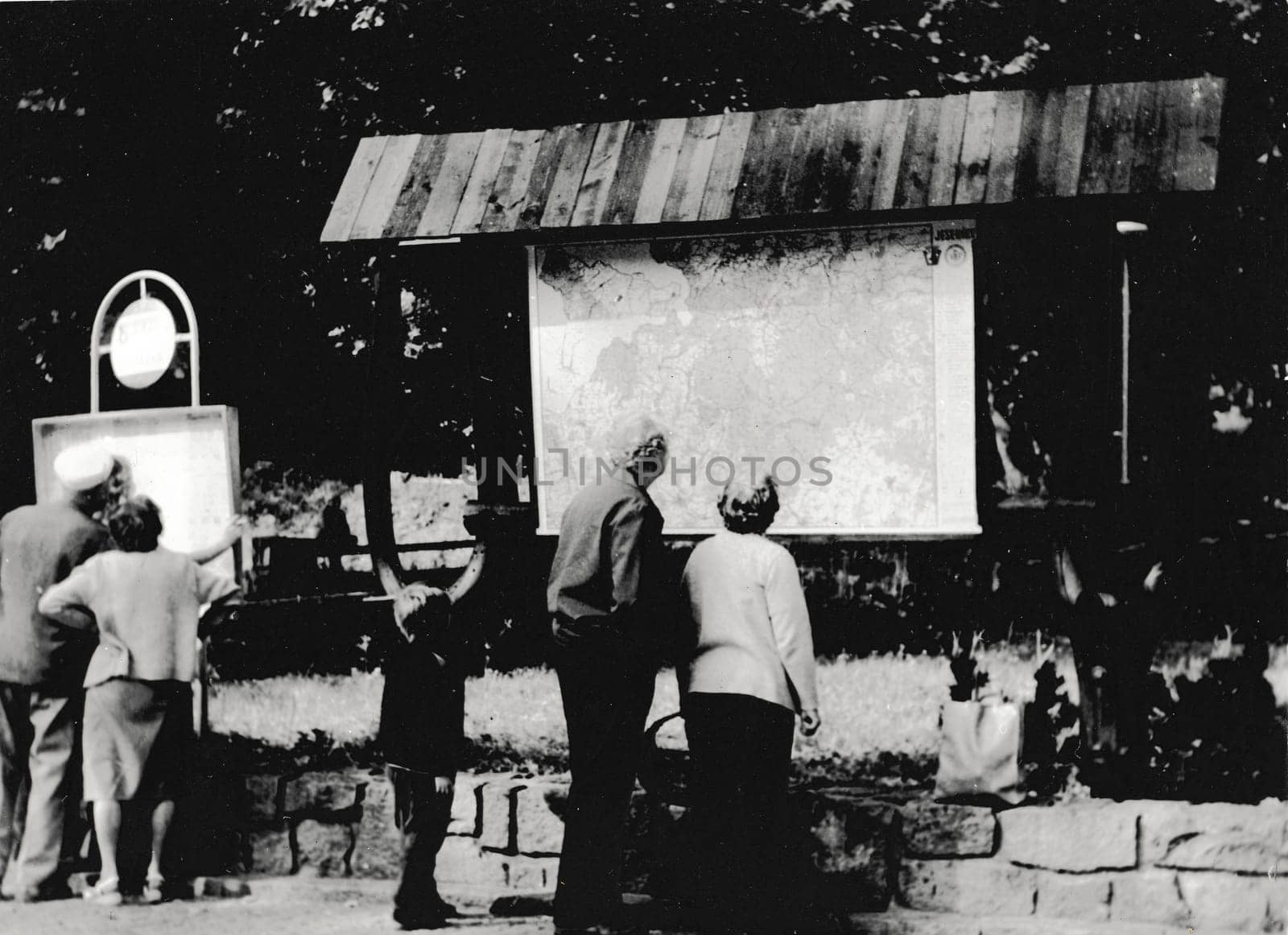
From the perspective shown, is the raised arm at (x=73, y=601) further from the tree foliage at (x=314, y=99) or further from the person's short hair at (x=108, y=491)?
the tree foliage at (x=314, y=99)

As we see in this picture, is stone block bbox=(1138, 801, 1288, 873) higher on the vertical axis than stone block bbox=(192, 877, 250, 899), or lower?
higher

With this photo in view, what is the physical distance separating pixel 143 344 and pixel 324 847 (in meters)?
2.65

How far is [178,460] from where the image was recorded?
646cm

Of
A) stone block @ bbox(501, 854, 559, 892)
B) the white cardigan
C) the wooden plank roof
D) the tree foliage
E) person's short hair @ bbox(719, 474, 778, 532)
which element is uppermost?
the tree foliage

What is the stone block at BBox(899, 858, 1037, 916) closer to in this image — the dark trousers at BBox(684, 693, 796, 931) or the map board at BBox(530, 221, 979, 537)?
the dark trousers at BBox(684, 693, 796, 931)

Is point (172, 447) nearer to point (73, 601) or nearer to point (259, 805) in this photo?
point (73, 601)

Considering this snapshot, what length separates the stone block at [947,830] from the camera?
5.29 metres

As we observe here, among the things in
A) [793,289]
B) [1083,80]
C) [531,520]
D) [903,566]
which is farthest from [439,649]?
[1083,80]

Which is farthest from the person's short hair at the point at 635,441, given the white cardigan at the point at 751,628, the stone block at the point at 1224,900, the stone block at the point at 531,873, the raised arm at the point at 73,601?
the stone block at the point at 1224,900

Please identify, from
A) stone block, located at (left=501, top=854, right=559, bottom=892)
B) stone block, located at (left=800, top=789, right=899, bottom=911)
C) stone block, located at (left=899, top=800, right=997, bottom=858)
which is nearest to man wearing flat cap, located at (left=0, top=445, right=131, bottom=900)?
stone block, located at (left=501, top=854, right=559, bottom=892)

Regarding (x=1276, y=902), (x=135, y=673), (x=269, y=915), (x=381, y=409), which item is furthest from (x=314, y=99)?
(x=1276, y=902)

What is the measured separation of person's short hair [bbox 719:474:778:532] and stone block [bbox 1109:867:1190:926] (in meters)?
1.91

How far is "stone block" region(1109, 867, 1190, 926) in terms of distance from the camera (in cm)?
510

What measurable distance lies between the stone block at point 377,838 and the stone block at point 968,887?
7.39 feet
